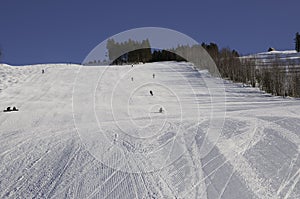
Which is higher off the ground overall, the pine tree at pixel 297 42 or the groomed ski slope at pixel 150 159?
the pine tree at pixel 297 42

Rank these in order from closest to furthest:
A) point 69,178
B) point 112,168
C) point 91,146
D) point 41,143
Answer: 1. point 69,178
2. point 112,168
3. point 91,146
4. point 41,143

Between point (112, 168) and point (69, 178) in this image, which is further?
point (112, 168)

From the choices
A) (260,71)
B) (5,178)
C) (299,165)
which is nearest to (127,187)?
(5,178)

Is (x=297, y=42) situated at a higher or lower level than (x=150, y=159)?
higher

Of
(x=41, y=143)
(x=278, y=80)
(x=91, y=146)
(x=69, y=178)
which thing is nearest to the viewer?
(x=69, y=178)

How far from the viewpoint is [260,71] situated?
50719 millimetres

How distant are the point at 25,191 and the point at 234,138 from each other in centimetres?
784

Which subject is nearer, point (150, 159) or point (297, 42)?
point (150, 159)

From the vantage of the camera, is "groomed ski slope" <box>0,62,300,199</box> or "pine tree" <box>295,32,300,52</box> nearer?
"groomed ski slope" <box>0,62,300,199</box>

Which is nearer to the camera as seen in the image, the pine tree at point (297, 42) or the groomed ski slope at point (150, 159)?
the groomed ski slope at point (150, 159)

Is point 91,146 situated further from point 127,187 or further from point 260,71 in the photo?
point 260,71

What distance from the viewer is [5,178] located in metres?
9.75

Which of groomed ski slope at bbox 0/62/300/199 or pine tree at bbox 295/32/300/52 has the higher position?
pine tree at bbox 295/32/300/52

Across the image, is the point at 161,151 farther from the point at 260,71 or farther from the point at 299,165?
the point at 260,71
